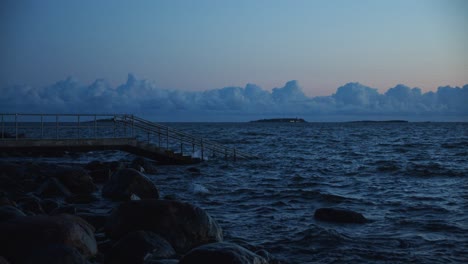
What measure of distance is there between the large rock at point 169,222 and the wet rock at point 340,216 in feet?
11.5

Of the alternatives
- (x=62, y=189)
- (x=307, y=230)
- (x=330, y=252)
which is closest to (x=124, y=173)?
(x=62, y=189)

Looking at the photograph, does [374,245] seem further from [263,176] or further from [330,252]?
[263,176]

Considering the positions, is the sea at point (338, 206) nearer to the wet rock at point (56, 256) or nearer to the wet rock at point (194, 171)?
the wet rock at point (194, 171)

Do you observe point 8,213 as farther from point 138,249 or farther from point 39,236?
point 138,249

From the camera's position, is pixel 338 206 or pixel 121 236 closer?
pixel 121 236

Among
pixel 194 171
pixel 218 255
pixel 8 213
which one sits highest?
pixel 218 255

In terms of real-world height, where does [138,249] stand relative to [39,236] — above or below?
below

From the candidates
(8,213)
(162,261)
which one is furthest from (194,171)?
(162,261)

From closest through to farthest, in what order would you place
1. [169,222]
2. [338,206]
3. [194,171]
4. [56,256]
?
[56,256] → [169,222] → [338,206] → [194,171]

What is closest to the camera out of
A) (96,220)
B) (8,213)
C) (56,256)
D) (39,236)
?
(56,256)

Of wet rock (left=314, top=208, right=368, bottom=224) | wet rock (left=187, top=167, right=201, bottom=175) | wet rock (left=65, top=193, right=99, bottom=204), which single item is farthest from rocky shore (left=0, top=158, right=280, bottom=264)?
wet rock (left=187, top=167, right=201, bottom=175)

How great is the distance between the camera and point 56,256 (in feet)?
19.9

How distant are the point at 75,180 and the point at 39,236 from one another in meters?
9.12

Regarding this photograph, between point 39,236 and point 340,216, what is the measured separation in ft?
23.3
